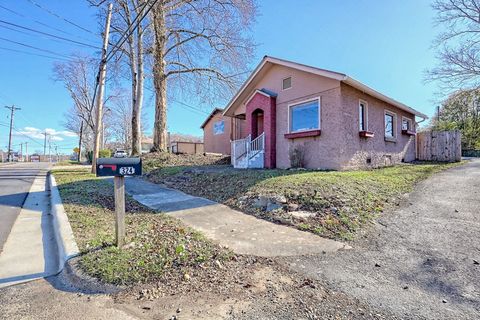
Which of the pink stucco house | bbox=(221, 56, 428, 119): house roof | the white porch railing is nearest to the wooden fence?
the pink stucco house

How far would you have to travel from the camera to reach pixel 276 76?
39.1 ft

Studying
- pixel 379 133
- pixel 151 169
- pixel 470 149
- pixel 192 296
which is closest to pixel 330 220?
pixel 192 296

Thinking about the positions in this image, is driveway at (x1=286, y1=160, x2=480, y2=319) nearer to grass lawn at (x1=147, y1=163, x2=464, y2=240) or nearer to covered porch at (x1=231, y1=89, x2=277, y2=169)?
grass lawn at (x1=147, y1=163, x2=464, y2=240)

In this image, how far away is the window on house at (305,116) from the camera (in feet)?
33.6

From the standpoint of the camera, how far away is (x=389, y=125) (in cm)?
1282

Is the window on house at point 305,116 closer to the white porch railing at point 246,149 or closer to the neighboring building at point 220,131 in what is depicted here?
the white porch railing at point 246,149

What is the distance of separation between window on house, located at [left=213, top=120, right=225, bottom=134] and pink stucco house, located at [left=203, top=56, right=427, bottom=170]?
25.1ft

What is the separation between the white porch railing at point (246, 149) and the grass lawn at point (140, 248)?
281 inches

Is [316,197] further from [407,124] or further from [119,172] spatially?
[407,124]

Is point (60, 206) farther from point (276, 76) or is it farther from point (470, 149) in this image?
point (470, 149)

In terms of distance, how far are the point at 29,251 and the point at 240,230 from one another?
320 cm

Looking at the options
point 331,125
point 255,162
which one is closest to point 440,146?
point 331,125

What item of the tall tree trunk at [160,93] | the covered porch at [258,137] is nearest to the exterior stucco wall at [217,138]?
the tall tree trunk at [160,93]

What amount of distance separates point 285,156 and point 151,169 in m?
6.35
